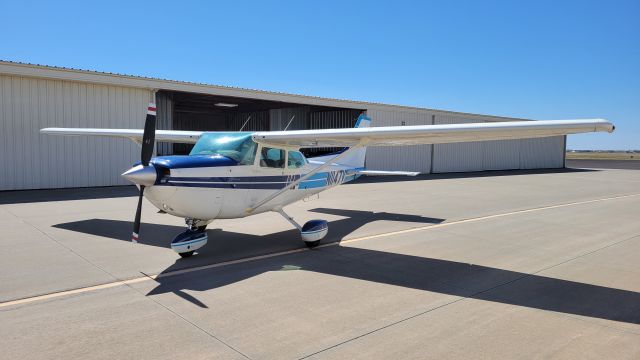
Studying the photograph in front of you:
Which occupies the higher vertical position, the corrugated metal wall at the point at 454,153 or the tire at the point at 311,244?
the corrugated metal wall at the point at 454,153

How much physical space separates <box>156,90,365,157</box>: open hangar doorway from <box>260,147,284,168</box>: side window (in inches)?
592

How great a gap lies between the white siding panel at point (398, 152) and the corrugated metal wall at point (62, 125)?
13.3 meters

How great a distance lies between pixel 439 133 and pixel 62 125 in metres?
15.1

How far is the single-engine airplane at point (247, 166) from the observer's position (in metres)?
5.61

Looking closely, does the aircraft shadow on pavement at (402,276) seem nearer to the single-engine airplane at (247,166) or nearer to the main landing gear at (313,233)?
the main landing gear at (313,233)

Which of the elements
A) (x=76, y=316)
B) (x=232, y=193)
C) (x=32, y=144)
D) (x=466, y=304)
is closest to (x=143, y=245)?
(x=232, y=193)

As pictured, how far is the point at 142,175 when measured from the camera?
17.7 feet

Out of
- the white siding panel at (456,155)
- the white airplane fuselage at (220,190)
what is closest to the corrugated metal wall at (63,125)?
the white airplane fuselage at (220,190)

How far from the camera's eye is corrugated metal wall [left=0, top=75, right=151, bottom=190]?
1476 centimetres

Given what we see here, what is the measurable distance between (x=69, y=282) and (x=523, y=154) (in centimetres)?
4051

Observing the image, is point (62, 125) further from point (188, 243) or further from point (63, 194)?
point (188, 243)

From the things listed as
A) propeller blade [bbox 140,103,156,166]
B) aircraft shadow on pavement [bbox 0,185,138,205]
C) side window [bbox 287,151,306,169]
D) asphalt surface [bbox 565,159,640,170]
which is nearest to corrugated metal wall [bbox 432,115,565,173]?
asphalt surface [bbox 565,159,640,170]

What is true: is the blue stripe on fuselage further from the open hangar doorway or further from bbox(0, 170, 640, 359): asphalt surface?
the open hangar doorway

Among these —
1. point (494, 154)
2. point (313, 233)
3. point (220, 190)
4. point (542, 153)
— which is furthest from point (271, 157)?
point (542, 153)
